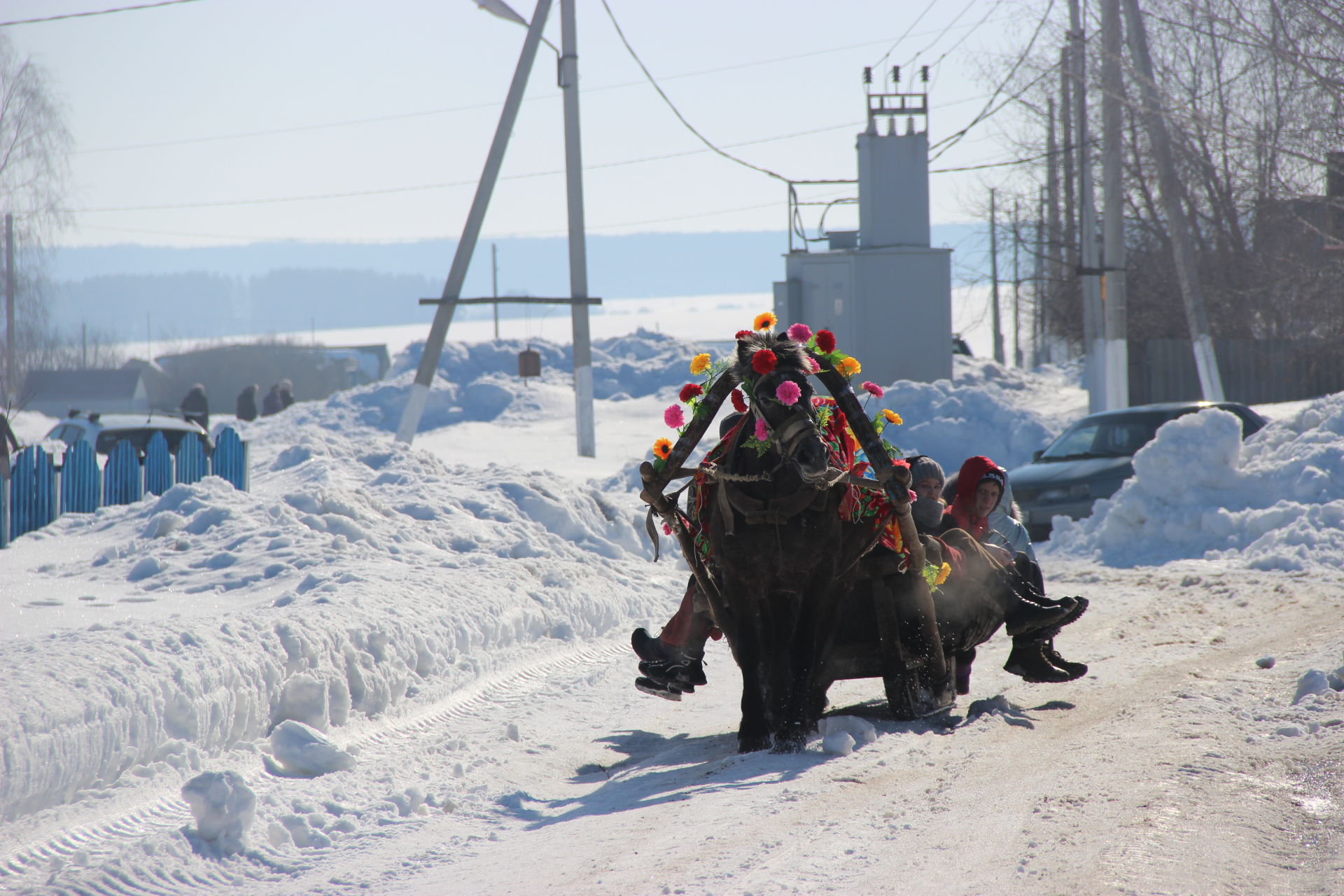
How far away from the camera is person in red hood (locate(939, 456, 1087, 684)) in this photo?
21.9 feet

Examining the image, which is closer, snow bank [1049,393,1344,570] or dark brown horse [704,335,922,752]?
dark brown horse [704,335,922,752]

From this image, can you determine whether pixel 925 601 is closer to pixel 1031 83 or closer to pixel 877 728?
pixel 877 728

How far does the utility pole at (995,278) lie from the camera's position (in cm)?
4919

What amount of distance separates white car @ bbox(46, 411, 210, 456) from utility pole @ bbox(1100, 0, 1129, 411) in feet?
48.2

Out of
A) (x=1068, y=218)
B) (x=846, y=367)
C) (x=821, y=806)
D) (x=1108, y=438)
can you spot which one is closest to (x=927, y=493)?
(x=846, y=367)

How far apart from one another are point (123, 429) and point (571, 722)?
48.7ft

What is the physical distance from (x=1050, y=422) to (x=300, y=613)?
65.9 feet

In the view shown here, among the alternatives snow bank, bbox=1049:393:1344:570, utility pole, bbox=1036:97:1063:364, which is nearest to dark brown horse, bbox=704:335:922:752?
snow bank, bbox=1049:393:1344:570

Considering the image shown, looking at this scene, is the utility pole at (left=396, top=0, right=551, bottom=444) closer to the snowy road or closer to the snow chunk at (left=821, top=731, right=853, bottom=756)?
the snowy road

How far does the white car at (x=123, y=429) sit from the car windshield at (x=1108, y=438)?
12.2 metres

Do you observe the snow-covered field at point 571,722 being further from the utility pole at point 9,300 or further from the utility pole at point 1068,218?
the utility pole at point 1068,218

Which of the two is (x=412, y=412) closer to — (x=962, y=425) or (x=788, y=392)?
(x=962, y=425)

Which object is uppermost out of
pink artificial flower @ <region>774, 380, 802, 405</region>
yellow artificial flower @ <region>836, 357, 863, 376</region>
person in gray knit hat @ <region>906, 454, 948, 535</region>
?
yellow artificial flower @ <region>836, 357, 863, 376</region>

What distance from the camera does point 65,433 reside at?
2233 cm
